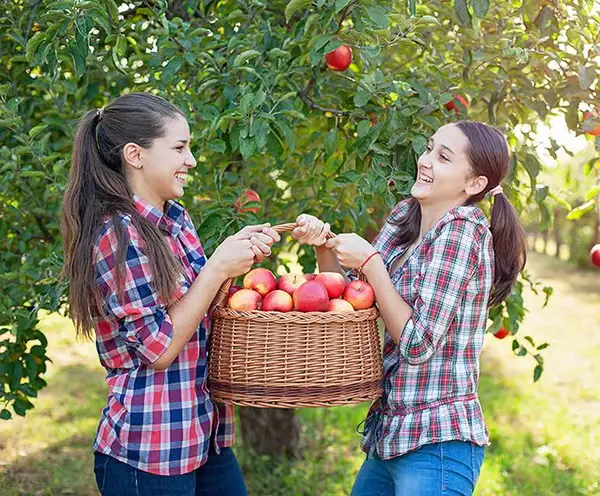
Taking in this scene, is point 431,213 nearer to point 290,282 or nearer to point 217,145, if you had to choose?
point 290,282

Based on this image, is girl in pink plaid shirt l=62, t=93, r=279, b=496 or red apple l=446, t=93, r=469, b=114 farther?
red apple l=446, t=93, r=469, b=114

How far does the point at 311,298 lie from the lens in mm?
1740

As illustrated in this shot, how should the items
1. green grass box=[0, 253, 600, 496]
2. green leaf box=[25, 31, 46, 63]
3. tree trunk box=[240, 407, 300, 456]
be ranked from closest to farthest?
green leaf box=[25, 31, 46, 63]
green grass box=[0, 253, 600, 496]
tree trunk box=[240, 407, 300, 456]

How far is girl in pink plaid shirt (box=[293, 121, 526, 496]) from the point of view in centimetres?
178

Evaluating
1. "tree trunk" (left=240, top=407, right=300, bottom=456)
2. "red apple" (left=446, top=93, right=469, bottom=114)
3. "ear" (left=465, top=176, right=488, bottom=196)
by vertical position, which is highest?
"red apple" (left=446, top=93, right=469, bottom=114)

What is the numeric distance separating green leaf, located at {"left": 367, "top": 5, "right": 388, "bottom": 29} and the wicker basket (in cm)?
73

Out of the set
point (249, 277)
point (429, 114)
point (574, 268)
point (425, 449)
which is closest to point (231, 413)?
point (249, 277)

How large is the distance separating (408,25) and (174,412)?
3.83ft

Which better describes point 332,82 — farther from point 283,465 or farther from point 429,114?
point 283,465

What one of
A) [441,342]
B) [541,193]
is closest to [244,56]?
[441,342]

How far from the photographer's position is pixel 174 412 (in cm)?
175

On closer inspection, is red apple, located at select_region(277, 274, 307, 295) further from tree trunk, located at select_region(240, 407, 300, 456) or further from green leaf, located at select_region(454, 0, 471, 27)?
tree trunk, located at select_region(240, 407, 300, 456)

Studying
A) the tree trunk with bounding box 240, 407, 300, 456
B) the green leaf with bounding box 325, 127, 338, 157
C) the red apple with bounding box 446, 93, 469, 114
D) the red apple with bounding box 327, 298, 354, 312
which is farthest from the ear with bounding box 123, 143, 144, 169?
the tree trunk with bounding box 240, 407, 300, 456

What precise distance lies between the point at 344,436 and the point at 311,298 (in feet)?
8.81
